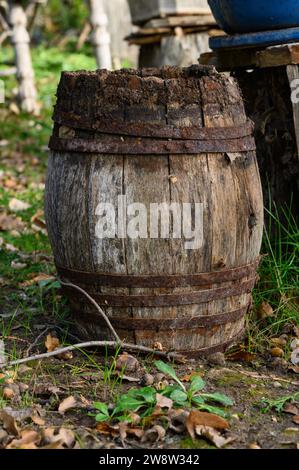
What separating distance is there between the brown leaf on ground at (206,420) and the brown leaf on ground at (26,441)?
506 mm

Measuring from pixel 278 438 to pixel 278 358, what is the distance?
2.25ft

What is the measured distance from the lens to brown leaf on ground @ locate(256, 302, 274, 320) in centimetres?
342

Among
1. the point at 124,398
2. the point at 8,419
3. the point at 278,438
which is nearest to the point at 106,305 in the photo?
the point at 124,398

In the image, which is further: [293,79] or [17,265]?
[17,265]

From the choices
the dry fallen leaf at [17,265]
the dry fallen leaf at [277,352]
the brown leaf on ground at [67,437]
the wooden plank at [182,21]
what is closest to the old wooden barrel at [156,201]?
the dry fallen leaf at [277,352]

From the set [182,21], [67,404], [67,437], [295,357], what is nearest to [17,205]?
[182,21]

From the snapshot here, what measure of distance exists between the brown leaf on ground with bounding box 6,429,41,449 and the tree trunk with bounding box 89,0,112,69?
5.07 metres

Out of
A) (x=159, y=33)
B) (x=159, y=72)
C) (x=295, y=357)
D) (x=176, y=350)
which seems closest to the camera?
(x=176, y=350)

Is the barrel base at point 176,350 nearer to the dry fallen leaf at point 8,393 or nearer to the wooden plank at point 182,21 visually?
the dry fallen leaf at point 8,393

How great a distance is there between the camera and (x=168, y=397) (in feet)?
8.71

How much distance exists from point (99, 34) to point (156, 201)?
14.9 feet

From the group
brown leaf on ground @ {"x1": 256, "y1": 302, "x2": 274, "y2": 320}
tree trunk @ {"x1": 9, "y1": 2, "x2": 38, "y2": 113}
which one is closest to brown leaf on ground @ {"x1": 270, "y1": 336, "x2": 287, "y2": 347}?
brown leaf on ground @ {"x1": 256, "y1": 302, "x2": 274, "y2": 320}

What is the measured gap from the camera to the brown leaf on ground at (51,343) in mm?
3154

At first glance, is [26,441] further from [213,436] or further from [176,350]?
[176,350]
